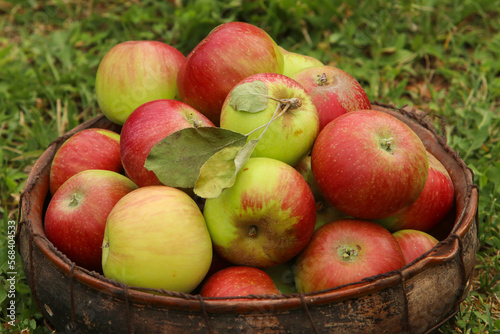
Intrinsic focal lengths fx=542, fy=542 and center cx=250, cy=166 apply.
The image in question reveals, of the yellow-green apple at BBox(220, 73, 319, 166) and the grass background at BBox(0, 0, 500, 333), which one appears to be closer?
the yellow-green apple at BBox(220, 73, 319, 166)

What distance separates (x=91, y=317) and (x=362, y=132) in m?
0.97

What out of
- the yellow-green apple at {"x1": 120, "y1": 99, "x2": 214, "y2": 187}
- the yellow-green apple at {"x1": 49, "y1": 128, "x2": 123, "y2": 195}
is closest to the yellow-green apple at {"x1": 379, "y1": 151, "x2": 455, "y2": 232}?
the yellow-green apple at {"x1": 120, "y1": 99, "x2": 214, "y2": 187}

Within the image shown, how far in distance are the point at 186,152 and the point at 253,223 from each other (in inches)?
11.9

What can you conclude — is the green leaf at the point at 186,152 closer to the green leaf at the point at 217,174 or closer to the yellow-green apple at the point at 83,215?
the green leaf at the point at 217,174

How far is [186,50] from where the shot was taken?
150 inches

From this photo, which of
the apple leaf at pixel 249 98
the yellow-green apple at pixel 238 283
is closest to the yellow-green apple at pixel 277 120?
the apple leaf at pixel 249 98

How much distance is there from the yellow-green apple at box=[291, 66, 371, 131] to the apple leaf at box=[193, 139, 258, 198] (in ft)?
1.39

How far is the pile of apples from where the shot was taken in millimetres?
1568

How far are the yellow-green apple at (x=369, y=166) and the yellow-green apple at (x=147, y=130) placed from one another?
46 cm

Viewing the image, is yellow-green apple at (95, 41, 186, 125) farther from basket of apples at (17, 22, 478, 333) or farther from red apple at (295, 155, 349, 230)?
red apple at (295, 155, 349, 230)

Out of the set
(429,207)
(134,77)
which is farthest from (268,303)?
(134,77)

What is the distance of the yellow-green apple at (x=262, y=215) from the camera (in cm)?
157

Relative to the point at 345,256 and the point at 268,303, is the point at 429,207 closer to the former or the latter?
the point at 345,256

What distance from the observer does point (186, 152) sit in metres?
1.67
